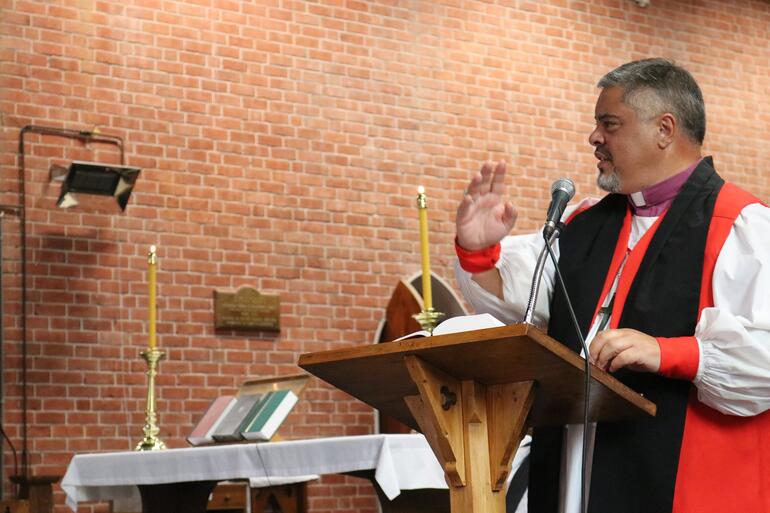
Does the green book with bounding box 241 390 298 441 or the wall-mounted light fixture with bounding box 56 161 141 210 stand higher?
the wall-mounted light fixture with bounding box 56 161 141 210

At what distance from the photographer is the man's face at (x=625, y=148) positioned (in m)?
→ 2.61

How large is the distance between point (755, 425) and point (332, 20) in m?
5.27

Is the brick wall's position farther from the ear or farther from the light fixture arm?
the ear

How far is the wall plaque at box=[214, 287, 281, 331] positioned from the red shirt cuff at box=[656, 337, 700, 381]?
4.47m

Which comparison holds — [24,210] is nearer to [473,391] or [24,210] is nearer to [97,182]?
[97,182]

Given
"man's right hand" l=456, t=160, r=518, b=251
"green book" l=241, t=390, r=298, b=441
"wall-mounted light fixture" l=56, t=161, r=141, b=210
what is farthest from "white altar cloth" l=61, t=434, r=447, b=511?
"wall-mounted light fixture" l=56, t=161, r=141, b=210

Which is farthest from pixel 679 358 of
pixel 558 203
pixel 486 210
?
pixel 486 210

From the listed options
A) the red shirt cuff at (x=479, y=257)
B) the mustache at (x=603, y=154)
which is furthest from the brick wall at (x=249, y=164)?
the mustache at (x=603, y=154)

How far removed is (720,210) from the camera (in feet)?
8.09

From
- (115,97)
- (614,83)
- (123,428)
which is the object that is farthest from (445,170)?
(614,83)

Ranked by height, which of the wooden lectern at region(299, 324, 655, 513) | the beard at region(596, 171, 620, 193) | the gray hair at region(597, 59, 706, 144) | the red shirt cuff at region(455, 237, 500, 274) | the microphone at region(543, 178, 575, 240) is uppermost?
the gray hair at region(597, 59, 706, 144)

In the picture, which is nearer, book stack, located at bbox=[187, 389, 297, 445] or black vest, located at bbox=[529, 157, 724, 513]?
black vest, located at bbox=[529, 157, 724, 513]

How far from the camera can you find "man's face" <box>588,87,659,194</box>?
8.55 ft

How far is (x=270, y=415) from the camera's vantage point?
4023 millimetres
